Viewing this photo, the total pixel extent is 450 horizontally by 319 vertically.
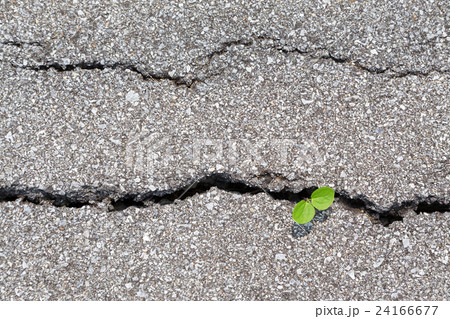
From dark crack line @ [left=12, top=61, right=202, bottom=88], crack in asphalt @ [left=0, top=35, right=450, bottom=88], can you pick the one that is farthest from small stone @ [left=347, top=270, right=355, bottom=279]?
dark crack line @ [left=12, top=61, right=202, bottom=88]

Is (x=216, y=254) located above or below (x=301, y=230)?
below

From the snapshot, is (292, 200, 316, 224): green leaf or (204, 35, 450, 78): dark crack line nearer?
(292, 200, 316, 224): green leaf

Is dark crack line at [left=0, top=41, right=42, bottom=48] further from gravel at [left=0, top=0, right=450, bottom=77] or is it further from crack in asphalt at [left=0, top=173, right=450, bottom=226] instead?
crack in asphalt at [left=0, top=173, right=450, bottom=226]

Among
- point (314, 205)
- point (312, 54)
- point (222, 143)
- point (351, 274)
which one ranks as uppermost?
point (312, 54)

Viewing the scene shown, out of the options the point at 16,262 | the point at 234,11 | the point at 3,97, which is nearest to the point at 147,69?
the point at 234,11

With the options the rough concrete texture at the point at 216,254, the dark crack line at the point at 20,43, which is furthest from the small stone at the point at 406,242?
the dark crack line at the point at 20,43

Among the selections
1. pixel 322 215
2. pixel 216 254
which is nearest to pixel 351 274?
pixel 322 215

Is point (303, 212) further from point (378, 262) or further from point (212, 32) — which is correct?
point (212, 32)

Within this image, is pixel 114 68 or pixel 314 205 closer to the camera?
pixel 314 205
